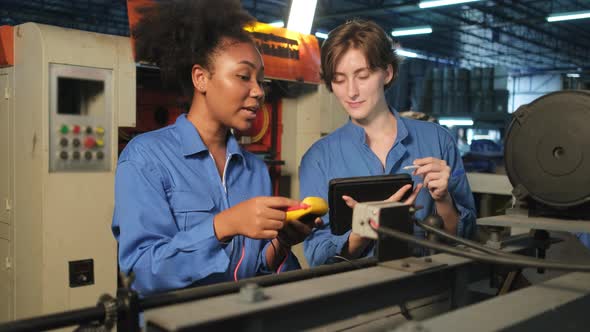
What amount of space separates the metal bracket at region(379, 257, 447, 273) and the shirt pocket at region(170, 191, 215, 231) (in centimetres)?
45

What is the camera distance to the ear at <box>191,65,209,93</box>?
1.23 metres

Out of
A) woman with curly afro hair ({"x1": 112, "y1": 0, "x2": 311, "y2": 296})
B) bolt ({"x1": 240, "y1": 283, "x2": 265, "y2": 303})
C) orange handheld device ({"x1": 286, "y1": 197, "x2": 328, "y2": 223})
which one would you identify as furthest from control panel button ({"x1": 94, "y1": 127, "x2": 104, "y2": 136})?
bolt ({"x1": 240, "y1": 283, "x2": 265, "y2": 303})

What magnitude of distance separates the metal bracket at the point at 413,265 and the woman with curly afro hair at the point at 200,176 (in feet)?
0.64

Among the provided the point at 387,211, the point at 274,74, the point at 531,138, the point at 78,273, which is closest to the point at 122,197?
the point at 387,211

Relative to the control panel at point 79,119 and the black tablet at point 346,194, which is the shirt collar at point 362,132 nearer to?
the black tablet at point 346,194

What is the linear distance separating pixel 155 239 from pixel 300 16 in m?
2.04

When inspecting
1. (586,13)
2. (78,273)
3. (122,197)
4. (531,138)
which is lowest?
→ (78,273)

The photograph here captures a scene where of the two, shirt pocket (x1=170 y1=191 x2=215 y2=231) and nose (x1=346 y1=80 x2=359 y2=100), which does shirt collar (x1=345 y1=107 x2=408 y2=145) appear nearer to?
nose (x1=346 y1=80 x2=359 y2=100)

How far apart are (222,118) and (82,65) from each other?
1.03 m

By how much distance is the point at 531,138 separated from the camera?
999 mm

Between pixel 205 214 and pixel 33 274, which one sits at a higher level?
pixel 205 214

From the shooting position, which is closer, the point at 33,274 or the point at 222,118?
the point at 222,118

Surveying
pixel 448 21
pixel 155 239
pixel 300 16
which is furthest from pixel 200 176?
pixel 448 21

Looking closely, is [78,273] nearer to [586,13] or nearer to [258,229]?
[258,229]
